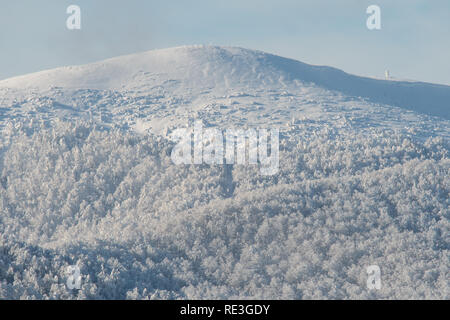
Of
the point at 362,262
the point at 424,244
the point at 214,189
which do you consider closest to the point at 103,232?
the point at 214,189

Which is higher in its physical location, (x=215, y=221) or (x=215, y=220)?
(x=215, y=220)

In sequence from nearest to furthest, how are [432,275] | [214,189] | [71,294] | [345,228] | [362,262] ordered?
[71,294]
[432,275]
[362,262]
[345,228]
[214,189]

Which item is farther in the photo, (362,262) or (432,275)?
(362,262)

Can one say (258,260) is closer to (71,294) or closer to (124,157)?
(71,294)

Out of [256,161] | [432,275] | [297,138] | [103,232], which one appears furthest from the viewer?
[297,138]

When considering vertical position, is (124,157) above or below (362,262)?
above

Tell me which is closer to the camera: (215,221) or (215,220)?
(215,221)

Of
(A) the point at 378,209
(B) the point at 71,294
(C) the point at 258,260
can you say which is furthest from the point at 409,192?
(B) the point at 71,294

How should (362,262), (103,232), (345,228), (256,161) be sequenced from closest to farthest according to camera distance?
(362,262)
(345,228)
(103,232)
(256,161)

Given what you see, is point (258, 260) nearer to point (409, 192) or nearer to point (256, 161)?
point (409, 192)
